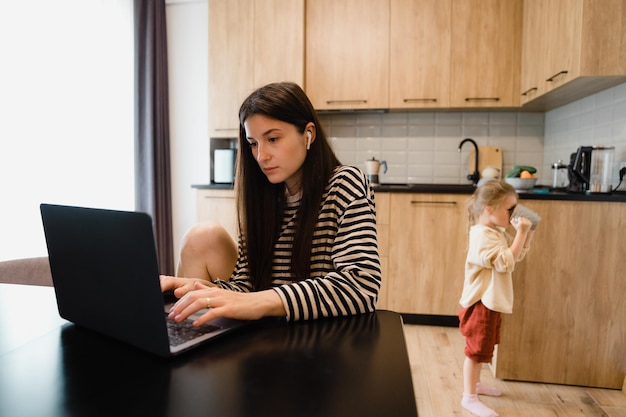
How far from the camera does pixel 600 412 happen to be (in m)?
1.84

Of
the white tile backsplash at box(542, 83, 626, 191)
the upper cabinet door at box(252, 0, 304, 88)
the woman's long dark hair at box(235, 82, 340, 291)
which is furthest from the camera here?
the upper cabinet door at box(252, 0, 304, 88)

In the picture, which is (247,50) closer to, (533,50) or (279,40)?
(279,40)

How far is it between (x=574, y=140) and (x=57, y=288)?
9.43ft

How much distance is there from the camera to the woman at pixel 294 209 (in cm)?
94

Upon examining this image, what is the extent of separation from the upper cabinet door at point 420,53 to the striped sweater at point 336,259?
6.93ft

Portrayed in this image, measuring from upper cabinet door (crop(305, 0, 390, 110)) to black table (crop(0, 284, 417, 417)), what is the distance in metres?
2.58

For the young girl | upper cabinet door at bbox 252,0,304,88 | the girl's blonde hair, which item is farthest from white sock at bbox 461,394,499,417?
upper cabinet door at bbox 252,0,304,88

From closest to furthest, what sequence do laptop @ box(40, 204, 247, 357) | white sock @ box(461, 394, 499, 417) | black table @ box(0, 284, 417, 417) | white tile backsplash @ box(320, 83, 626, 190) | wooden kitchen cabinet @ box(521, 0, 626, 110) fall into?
black table @ box(0, 284, 417, 417)
laptop @ box(40, 204, 247, 357)
white sock @ box(461, 394, 499, 417)
wooden kitchen cabinet @ box(521, 0, 626, 110)
white tile backsplash @ box(320, 83, 626, 190)

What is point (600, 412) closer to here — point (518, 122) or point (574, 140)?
point (574, 140)

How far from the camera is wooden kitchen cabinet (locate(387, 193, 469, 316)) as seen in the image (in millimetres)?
2846

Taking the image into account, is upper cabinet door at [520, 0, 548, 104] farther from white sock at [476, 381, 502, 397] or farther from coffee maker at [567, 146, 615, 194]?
white sock at [476, 381, 502, 397]

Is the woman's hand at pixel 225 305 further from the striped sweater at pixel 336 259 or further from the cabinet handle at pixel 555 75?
the cabinet handle at pixel 555 75

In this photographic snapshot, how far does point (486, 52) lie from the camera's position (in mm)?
2936

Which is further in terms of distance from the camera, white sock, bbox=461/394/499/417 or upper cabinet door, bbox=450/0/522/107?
upper cabinet door, bbox=450/0/522/107
